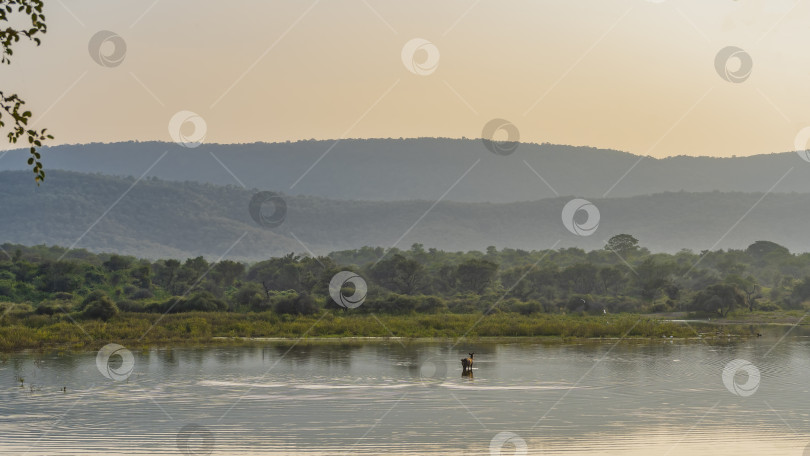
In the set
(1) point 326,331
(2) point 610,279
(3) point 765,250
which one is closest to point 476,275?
(2) point 610,279

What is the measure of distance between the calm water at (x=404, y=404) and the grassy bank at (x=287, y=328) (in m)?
5.88

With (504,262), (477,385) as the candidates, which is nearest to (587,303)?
(477,385)

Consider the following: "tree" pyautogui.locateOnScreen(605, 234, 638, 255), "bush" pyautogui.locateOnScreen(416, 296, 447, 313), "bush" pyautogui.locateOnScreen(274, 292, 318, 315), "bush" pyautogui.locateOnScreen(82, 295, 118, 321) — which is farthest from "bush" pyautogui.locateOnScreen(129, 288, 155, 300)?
"tree" pyautogui.locateOnScreen(605, 234, 638, 255)

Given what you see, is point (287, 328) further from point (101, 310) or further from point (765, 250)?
point (765, 250)

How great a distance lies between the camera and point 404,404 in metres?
29.0

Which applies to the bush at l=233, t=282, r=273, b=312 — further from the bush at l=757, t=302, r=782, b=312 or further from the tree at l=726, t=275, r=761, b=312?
the tree at l=726, t=275, r=761, b=312

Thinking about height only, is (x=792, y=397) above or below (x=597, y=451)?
above

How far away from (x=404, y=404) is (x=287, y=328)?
2751 centimetres

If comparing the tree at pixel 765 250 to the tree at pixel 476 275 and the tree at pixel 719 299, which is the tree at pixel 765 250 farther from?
the tree at pixel 719 299

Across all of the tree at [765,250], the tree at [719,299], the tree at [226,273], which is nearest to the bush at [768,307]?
the tree at [719,299]

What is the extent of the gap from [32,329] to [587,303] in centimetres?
3936

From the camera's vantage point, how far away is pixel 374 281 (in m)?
88.7

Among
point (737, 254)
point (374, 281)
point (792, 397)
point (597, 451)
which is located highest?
point (737, 254)

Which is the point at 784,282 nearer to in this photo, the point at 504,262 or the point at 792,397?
the point at 504,262
